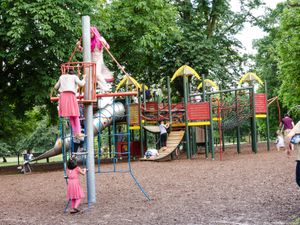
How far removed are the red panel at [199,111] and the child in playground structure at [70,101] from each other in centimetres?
1089

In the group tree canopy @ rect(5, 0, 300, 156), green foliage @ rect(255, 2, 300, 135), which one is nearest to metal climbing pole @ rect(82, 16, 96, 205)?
tree canopy @ rect(5, 0, 300, 156)

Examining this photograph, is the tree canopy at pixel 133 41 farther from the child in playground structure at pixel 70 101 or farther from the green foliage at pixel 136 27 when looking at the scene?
the child in playground structure at pixel 70 101

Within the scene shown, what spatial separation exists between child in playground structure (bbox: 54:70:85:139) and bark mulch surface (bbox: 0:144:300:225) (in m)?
1.73

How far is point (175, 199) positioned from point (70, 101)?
2935mm

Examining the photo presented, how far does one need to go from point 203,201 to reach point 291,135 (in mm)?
2742

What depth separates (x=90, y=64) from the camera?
10.1 metres

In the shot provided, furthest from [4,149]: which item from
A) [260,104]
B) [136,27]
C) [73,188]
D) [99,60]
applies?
[73,188]

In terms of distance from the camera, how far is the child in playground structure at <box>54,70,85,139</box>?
9250 millimetres

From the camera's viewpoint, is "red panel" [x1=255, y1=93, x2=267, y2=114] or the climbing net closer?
the climbing net

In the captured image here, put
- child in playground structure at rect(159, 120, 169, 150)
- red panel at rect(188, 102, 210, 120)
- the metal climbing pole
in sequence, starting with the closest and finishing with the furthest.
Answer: the metal climbing pole, red panel at rect(188, 102, 210, 120), child in playground structure at rect(159, 120, 169, 150)

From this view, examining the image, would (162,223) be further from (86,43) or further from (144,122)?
(144,122)

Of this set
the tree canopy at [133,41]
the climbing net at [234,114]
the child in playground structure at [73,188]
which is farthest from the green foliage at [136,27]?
the child in playground structure at [73,188]

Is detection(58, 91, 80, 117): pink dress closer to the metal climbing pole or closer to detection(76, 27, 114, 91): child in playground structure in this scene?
the metal climbing pole

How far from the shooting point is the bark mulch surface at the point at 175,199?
26.1ft
